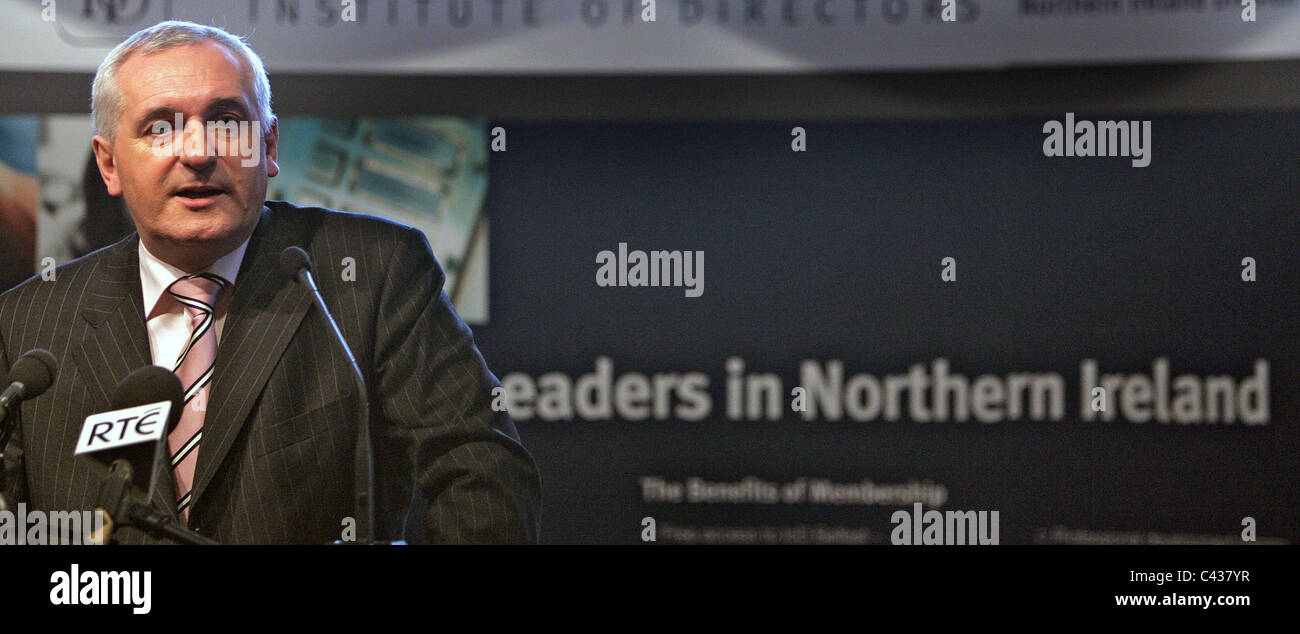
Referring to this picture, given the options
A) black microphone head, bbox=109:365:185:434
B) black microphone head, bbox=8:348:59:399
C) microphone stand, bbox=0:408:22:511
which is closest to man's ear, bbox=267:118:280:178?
black microphone head, bbox=109:365:185:434

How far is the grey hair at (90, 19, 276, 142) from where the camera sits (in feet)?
8.53

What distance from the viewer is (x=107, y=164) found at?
A: 263cm

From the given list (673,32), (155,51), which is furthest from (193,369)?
(673,32)

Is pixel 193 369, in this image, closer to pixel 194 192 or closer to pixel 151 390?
pixel 151 390

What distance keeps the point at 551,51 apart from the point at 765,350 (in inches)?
38.2

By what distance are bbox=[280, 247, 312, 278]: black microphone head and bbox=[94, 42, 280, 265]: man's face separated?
109 millimetres

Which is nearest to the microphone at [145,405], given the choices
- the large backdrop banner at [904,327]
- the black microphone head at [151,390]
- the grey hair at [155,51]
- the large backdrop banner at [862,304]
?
the black microphone head at [151,390]

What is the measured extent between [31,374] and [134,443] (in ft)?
1.56

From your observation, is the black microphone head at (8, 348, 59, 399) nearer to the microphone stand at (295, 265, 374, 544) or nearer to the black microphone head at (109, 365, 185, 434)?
the black microphone head at (109, 365, 185, 434)

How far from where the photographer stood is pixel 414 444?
104 inches

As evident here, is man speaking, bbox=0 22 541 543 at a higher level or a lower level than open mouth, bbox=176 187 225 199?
lower
